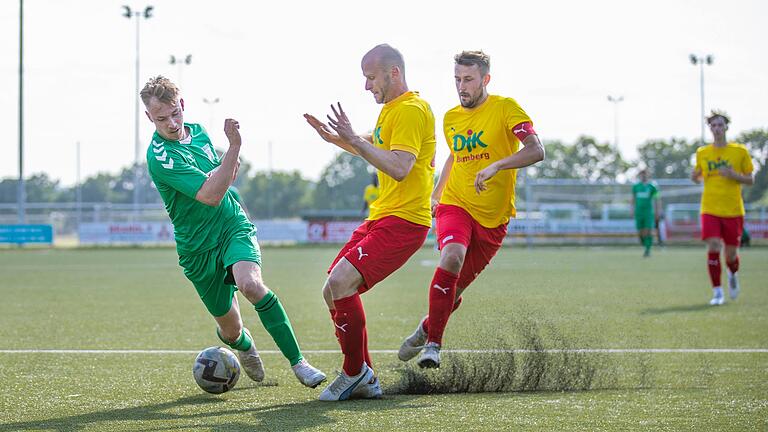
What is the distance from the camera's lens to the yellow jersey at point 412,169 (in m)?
5.45

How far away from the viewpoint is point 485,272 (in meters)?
7.16

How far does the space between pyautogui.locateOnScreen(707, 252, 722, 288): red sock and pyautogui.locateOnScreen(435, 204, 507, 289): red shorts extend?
6188mm

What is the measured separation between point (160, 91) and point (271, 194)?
41.2m

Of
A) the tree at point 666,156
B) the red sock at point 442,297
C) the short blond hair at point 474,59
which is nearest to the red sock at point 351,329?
the red sock at point 442,297

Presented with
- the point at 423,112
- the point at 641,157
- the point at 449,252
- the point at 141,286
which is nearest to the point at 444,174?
the point at 449,252

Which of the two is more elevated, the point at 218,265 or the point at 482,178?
the point at 482,178

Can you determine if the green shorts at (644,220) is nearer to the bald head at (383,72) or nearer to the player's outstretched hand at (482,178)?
the player's outstretched hand at (482,178)

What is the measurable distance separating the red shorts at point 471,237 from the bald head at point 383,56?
1.35 metres

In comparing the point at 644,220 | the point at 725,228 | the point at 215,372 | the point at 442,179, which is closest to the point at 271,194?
the point at 644,220

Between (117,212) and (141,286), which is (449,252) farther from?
(117,212)

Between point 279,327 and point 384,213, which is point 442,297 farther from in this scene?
point 279,327

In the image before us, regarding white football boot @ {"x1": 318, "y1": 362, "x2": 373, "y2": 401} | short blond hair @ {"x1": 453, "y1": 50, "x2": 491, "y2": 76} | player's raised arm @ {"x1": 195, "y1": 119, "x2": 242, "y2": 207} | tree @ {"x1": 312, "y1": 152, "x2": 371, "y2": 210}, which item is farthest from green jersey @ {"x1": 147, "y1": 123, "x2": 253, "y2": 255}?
tree @ {"x1": 312, "y1": 152, "x2": 371, "y2": 210}

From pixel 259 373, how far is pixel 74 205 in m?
38.9

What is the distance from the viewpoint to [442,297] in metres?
6.09
